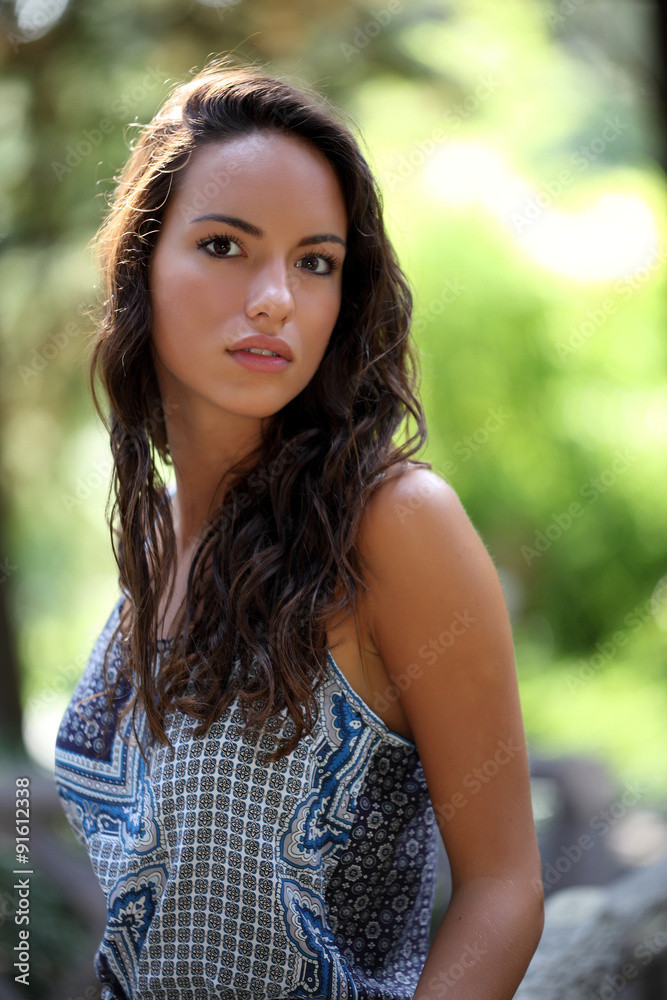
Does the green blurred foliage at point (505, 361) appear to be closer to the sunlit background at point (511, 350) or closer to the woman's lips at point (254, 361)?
the sunlit background at point (511, 350)

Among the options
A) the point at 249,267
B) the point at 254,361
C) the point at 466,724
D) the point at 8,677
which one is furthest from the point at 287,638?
the point at 8,677

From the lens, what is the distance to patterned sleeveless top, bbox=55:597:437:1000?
1.16 m

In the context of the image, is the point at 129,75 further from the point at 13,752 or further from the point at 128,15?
the point at 13,752

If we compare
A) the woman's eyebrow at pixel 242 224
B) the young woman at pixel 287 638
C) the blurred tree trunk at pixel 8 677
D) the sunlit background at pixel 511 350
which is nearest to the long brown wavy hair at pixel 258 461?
the young woman at pixel 287 638

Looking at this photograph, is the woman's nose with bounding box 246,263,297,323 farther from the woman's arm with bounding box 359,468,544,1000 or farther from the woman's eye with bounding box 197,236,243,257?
the woman's arm with bounding box 359,468,544,1000

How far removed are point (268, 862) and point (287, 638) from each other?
0.96 ft

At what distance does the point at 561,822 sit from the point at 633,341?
2927mm

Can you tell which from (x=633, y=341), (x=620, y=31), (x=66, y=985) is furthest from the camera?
(x=633, y=341)

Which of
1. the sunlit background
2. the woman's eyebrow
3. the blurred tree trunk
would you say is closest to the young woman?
the woman's eyebrow

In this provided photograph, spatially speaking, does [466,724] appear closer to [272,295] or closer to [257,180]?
[272,295]

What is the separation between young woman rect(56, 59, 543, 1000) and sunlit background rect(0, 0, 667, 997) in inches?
102

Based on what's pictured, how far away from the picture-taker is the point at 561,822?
362 centimetres

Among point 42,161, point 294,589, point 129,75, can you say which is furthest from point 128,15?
point 294,589

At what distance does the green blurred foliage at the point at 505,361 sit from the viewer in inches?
154
